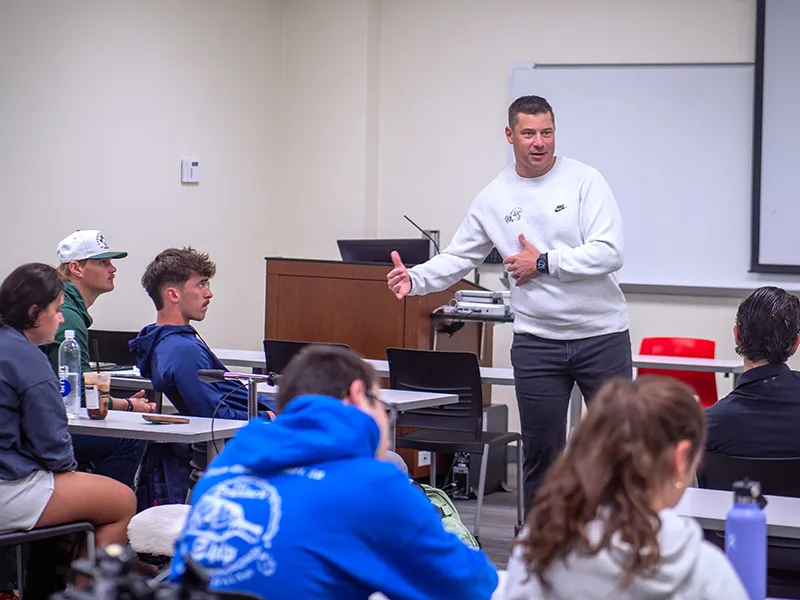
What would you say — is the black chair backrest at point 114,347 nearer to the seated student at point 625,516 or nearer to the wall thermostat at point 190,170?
the wall thermostat at point 190,170

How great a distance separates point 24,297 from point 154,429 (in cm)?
57

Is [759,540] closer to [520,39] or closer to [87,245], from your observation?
[87,245]

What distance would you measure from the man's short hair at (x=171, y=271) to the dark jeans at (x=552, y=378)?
1.33 meters

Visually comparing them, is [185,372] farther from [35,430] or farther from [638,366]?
[638,366]

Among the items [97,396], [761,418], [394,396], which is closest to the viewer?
[761,418]

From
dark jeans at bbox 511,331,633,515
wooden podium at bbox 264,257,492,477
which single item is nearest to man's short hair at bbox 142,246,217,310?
dark jeans at bbox 511,331,633,515

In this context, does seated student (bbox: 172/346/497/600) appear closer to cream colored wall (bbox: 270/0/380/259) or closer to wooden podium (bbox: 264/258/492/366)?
wooden podium (bbox: 264/258/492/366)

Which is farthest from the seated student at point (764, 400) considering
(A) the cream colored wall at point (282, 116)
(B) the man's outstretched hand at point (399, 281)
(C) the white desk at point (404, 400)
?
(A) the cream colored wall at point (282, 116)

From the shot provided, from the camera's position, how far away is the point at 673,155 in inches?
276

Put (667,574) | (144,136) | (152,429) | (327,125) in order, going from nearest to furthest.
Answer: (667,574)
(152,429)
(144,136)
(327,125)

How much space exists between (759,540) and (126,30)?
572cm

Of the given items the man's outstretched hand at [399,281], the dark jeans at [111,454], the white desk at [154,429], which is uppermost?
the man's outstretched hand at [399,281]

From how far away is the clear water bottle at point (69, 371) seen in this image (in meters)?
3.82

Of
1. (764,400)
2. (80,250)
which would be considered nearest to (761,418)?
(764,400)
